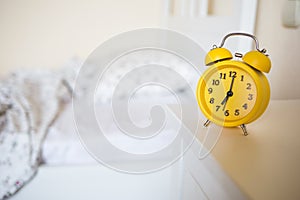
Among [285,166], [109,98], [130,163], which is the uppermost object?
[285,166]

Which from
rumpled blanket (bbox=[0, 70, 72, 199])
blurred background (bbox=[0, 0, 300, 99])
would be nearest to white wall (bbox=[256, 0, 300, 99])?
blurred background (bbox=[0, 0, 300, 99])

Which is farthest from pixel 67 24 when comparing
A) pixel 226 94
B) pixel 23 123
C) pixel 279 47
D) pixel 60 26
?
pixel 226 94

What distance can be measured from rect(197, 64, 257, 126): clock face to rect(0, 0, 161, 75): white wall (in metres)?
1.61

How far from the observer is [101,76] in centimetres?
150

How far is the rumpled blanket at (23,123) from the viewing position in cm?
95

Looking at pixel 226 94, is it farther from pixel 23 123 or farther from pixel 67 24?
pixel 67 24

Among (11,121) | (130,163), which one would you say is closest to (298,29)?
(130,163)

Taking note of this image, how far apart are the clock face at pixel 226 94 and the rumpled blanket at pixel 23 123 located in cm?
72

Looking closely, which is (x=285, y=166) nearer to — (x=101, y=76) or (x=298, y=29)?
(x=298, y=29)

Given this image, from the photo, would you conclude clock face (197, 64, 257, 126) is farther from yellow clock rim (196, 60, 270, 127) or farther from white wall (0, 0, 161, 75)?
white wall (0, 0, 161, 75)

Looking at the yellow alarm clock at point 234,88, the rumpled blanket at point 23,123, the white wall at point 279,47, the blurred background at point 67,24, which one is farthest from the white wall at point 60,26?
the yellow alarm clock at point 234,88

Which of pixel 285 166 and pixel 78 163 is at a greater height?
pixel 285 166

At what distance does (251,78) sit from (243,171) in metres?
0.20

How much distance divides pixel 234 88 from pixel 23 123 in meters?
0.84
